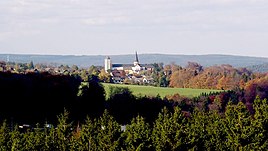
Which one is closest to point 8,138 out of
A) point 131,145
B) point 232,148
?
point 131,145

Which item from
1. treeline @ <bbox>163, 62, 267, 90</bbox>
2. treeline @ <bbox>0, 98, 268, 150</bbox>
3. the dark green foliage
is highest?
treeline @ <bbox>0, 98, 268, 150</bbox>

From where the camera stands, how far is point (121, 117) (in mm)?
76250

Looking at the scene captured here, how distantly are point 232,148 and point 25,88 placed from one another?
3909cm

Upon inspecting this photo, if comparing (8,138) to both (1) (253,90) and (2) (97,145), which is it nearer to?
(2) (97,145)

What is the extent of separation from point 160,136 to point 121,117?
33.9 m

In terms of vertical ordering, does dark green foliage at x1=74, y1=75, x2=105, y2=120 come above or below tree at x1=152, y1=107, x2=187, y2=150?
below

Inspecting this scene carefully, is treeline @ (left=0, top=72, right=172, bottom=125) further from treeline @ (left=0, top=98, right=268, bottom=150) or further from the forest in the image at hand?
treeline @ (left=0, top=98, right=268, bottom=150)

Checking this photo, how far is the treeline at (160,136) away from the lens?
132 feet

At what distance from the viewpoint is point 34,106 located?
74.6 meters

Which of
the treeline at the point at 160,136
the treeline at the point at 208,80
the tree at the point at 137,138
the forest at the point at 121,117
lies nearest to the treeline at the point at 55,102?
the forest at the point at 121,117

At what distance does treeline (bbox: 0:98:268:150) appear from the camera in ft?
132

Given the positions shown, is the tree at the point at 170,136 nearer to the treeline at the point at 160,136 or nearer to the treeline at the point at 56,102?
the treeline at the point at 160,136

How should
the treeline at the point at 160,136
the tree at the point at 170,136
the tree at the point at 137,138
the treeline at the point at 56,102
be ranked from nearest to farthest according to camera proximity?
1. the tree at the point at 137,138
2. the treeline at the point at 160,136
3. the tree at the point at 170,136
4. the treeline at the point at 56,102

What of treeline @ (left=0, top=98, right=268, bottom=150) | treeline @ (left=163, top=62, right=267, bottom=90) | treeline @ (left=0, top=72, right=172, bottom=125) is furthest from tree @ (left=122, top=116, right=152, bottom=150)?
treeline @ (left=163, top=62, right=267, bottom=90)
